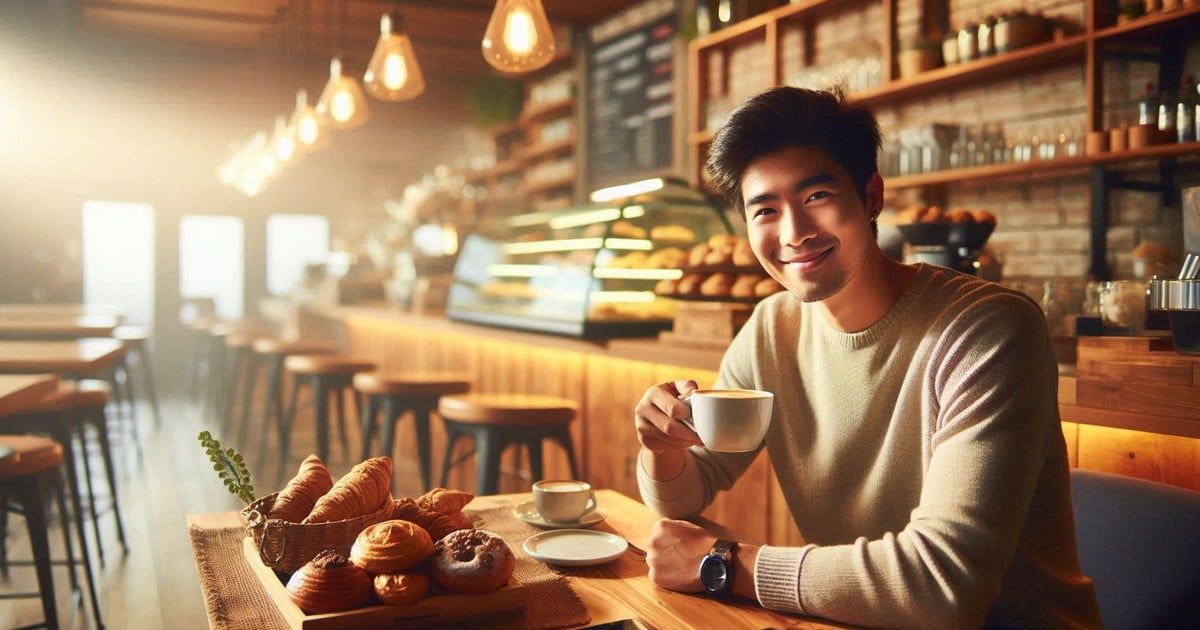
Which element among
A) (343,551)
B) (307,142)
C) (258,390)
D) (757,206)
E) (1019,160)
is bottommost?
(258,390)

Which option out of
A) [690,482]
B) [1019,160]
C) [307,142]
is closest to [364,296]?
[307,142]

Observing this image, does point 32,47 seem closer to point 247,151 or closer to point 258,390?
point 247,151

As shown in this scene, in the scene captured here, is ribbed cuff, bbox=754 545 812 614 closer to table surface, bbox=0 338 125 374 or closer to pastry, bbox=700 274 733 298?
pastry, bbox=700 274 733 298

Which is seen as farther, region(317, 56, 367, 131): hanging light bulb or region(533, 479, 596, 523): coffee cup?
region(317, 56, 367, 131): hanging light bulb

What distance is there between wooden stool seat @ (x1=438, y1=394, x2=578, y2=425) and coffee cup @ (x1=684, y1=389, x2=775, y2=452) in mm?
2119

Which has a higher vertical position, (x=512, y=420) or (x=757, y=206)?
(x=757, y=206)

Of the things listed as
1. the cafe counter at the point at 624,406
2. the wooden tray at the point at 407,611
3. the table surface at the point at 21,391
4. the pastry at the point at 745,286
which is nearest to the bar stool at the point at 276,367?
the cafe counter at the point at 624,406

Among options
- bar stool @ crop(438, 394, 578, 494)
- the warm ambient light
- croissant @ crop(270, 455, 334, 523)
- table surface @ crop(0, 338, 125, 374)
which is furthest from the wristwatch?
table surface @ crop(0, 338, 125, 374)

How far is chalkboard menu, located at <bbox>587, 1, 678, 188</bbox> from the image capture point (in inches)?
265

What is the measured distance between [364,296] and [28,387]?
5148 mm

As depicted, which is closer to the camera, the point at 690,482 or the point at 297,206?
the point at 690,482

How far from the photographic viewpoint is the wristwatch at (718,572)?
1.27 metres

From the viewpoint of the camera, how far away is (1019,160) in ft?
12.4

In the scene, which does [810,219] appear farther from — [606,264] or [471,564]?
[606,264]
